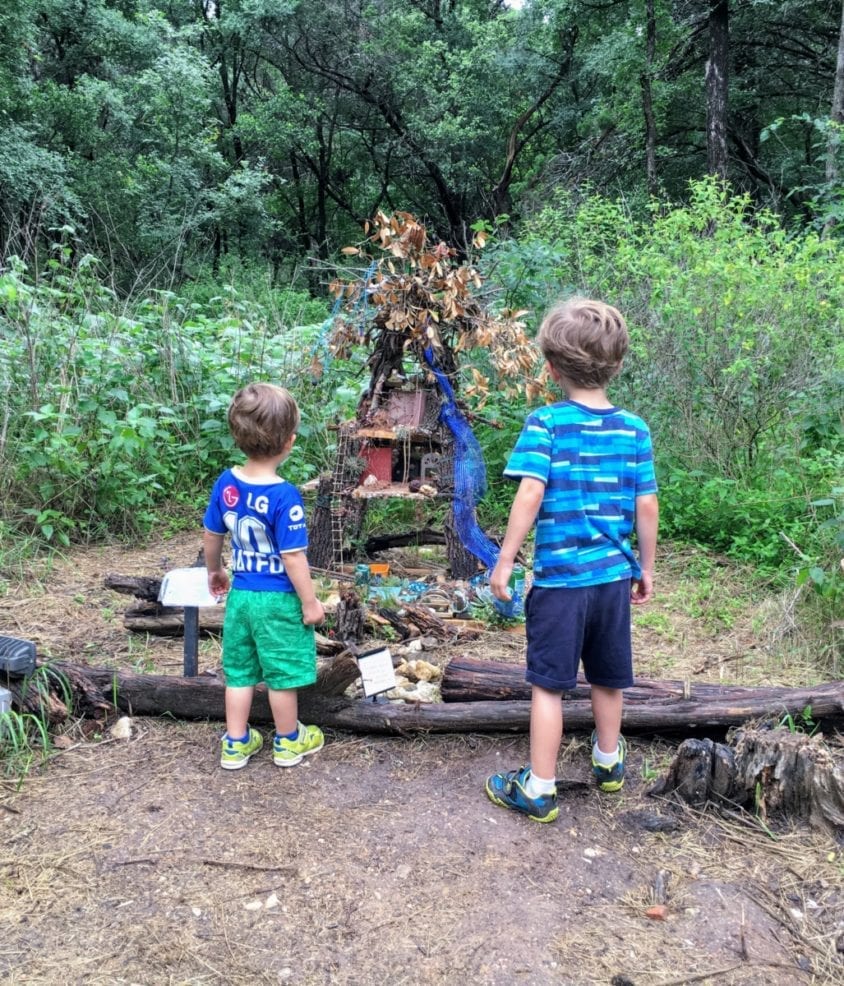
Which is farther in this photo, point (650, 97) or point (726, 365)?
point (650, 97)

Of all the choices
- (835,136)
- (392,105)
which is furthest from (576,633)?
(392,105)

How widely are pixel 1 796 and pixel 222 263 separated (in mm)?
15263

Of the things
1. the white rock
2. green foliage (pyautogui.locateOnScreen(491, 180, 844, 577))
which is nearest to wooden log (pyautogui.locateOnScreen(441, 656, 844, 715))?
the white rock

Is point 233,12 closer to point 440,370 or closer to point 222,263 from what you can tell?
point 222,263

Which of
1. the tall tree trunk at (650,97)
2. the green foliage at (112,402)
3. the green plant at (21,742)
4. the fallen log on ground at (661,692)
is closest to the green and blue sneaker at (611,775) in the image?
the fallen log on ground at (661,692)

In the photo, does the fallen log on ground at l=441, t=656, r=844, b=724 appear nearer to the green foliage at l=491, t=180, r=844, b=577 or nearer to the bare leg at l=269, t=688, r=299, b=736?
the bare leg at l=269, t=688, r=299, b=736

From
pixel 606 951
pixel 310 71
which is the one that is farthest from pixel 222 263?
pixel 606 951

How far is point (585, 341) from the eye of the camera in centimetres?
221

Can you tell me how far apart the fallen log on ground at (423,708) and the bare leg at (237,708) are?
0.16 meters

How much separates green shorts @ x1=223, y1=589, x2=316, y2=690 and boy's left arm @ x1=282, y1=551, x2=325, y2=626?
0.07m

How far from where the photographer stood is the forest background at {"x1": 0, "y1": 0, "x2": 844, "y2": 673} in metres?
5.15

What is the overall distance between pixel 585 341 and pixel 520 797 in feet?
4.61

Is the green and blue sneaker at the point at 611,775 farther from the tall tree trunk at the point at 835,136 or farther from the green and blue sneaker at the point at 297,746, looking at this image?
the tall tree trunk at the point at 835,136

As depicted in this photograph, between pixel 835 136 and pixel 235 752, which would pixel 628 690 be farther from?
pixel 835 136
